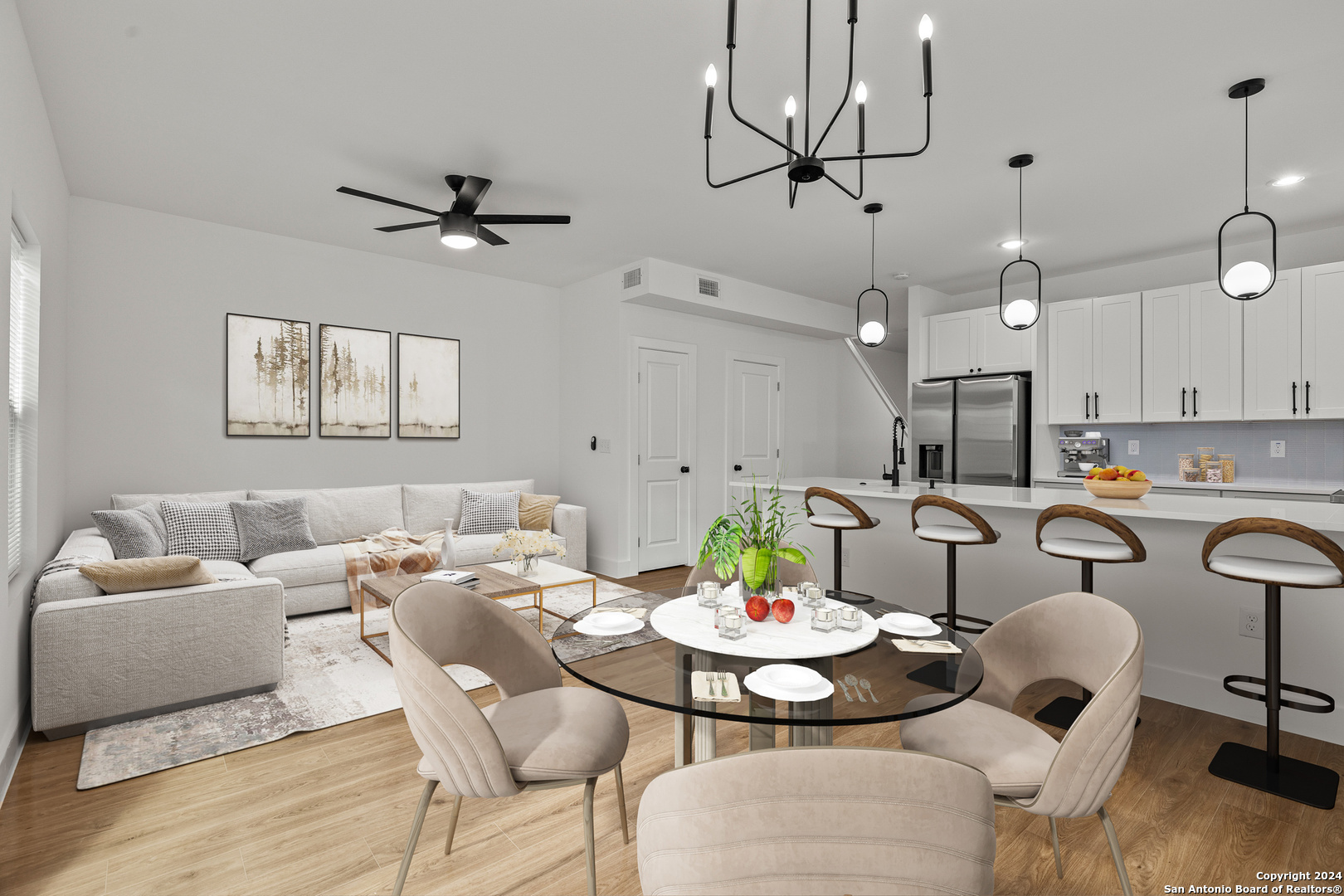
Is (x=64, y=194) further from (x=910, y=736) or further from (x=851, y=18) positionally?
(x=910, y=736)

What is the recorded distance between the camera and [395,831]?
6.35 feet

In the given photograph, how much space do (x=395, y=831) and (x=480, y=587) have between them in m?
1.49

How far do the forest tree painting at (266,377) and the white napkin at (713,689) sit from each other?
14.5 feet

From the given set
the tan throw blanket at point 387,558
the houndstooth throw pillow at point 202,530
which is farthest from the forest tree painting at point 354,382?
the tan throw blanket at point 387,558

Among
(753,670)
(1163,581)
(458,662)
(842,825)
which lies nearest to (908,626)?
(753,670)

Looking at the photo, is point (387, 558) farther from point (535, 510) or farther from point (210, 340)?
point (210, 340)

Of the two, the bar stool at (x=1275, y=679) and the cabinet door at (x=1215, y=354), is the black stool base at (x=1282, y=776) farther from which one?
the cabinet door at (x=1215, y=354)

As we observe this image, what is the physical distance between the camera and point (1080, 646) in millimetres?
Result: 1685

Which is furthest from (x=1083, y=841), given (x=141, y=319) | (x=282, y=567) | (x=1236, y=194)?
(x=141, y=319)

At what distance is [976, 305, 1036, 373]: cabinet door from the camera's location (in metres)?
5.39

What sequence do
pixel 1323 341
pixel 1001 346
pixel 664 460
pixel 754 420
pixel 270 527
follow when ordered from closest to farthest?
pixel 1323 341, pixel 270 527, pixel 1001 346, pixel 664 460, pixel 754 420

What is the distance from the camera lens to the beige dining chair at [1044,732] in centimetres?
131

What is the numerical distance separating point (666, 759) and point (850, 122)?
288 centimetres

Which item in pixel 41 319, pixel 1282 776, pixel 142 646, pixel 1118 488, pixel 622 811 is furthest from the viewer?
pixel 41 319
